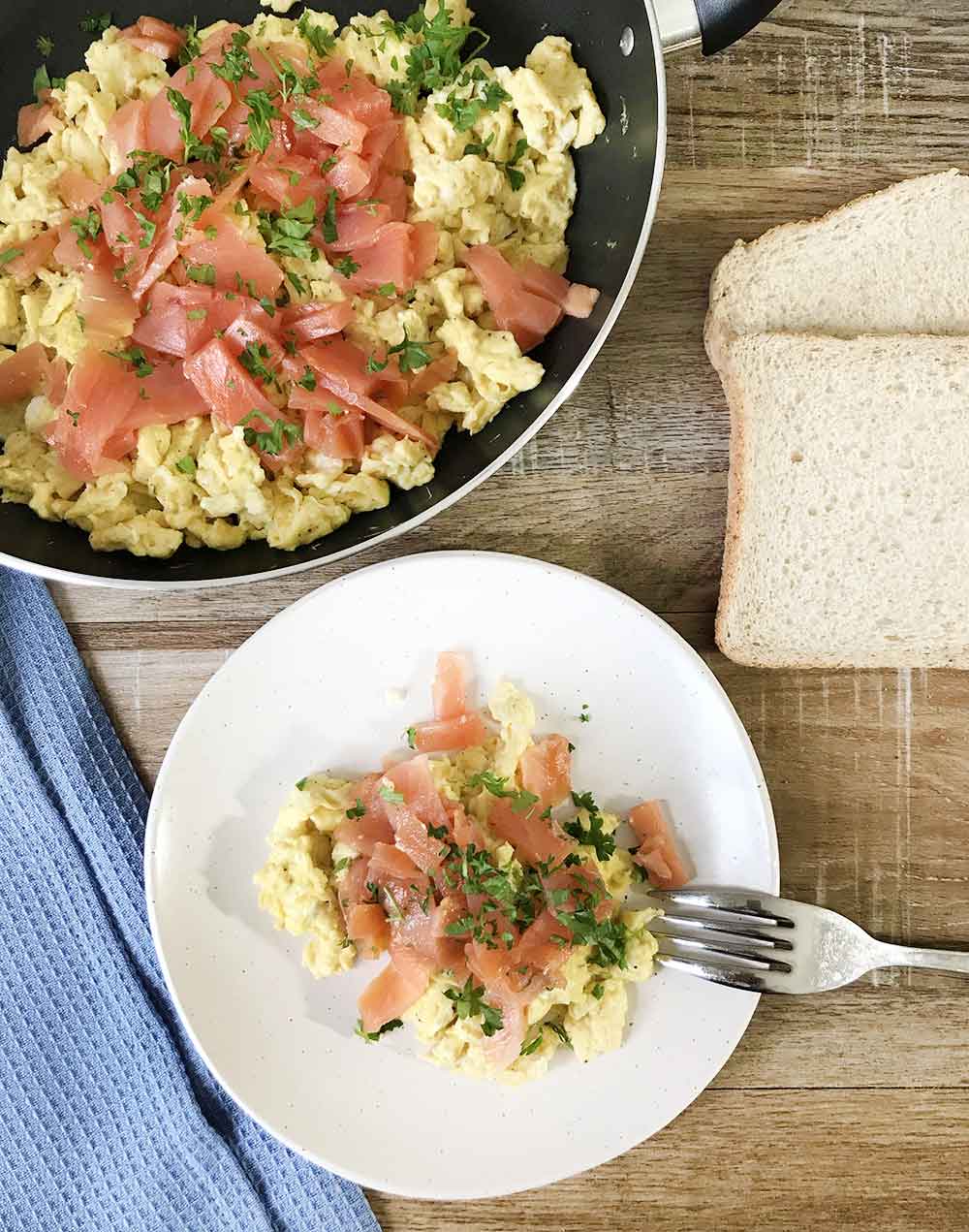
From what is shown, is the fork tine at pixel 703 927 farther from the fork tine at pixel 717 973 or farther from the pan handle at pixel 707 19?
the pan handle at pixel 707 19

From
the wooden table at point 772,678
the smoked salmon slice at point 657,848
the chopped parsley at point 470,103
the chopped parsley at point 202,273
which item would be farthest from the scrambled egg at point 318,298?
the smoked salmon slice at point 657,848

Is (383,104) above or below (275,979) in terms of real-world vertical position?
above

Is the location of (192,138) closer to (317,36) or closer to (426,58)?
(317,36)

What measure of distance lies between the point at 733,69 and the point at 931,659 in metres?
1.09

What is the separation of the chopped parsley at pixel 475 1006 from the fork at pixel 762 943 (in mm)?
299

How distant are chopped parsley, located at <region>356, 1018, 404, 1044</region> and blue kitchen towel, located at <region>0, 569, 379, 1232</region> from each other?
299 mm

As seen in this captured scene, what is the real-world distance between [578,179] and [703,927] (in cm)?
123

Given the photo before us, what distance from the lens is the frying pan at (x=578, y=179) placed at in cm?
162

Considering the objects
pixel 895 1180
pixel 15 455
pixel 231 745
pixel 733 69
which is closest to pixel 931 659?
pixel 895 1180

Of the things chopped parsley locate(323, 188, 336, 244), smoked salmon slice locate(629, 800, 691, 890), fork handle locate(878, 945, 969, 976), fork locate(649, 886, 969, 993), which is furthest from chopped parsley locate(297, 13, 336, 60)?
fork handle locate(878, 945, 969, 976)

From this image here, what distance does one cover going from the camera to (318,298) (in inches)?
66.9

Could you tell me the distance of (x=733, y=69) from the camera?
78.0 inches

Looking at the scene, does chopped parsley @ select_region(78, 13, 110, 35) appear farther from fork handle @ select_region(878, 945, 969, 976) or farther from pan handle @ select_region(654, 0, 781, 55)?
fork handle @ select_region(878, 945, 969, 976)

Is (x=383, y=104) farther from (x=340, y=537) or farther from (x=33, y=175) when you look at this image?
(x=340, y=537)
